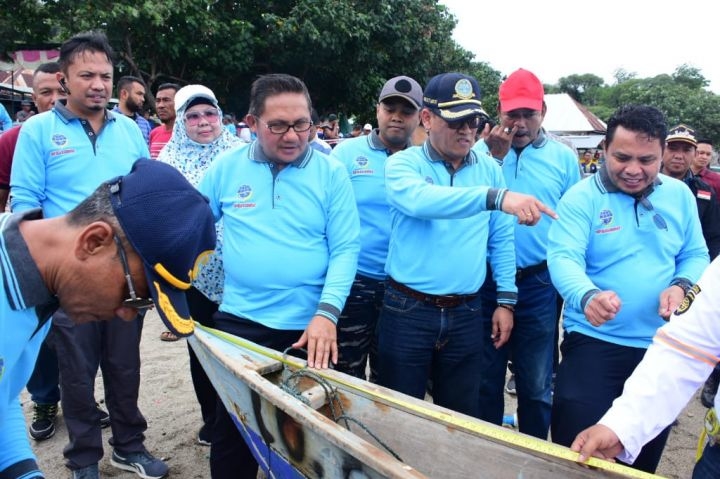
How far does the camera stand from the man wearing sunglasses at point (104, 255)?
4.06 ft

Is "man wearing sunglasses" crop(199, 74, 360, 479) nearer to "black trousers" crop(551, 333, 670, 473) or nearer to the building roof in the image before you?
"black trousers" crop(551, 333, 670, 473)

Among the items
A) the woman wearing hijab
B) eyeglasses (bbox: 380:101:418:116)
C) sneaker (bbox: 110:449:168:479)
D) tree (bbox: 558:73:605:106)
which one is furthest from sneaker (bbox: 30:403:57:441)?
tree (bbox: 558:73:605:106)

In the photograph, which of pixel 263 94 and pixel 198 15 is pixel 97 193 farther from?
pixel 198 15

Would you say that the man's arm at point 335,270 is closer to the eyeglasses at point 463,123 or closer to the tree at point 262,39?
the eyeglasses at point 463,123

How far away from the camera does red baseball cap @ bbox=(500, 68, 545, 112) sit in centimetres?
304

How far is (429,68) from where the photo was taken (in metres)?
17.5

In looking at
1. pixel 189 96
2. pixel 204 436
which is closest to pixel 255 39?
pixel 189 96

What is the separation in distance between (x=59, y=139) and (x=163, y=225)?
6.15 feet

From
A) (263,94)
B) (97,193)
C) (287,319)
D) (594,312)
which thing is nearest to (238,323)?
(287,319)

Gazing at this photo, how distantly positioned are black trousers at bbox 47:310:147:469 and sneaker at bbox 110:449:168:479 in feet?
0.13

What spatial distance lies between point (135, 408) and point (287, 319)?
1280 mm

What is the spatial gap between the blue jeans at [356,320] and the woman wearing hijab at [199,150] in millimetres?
754

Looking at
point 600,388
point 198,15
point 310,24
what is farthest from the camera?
point 310,24

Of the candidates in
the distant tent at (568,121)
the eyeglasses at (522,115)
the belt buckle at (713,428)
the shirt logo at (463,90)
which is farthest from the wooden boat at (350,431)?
the distant tent at (568,121)
